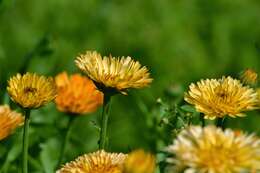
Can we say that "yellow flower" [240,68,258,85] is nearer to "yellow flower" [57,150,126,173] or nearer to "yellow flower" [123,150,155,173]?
"yellow flower" [57,150,126,173]

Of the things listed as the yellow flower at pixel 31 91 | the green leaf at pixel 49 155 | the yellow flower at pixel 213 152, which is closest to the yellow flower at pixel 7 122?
the yellow flower at pixel 31 91

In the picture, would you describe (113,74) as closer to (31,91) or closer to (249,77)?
(31,91)

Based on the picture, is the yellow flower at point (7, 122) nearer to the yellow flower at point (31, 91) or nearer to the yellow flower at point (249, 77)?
the yellow flower at point (31, 91)

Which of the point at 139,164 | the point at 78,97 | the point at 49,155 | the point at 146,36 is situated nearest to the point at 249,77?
the point at 78,97

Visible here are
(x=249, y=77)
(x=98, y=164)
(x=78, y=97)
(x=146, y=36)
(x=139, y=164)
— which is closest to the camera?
(x=139, y=164)

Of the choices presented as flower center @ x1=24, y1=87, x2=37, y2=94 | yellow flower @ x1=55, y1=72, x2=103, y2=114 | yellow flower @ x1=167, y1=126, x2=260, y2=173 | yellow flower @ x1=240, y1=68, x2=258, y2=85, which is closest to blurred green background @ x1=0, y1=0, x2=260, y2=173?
yellow flower @ x1=55, y1=72, x2=103, y2=114

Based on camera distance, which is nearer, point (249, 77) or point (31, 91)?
point (31, 91)

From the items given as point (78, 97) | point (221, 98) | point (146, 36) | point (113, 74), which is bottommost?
point (221, 98)
